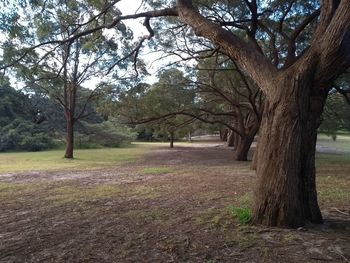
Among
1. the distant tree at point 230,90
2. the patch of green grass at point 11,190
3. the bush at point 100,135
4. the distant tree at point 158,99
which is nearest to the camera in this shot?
the patch of green grass at point 11,190

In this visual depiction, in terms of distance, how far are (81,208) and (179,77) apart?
13782mm

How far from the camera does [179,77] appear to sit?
19750 millimetres

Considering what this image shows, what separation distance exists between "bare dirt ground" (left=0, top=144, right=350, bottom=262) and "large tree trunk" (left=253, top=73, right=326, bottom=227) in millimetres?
276

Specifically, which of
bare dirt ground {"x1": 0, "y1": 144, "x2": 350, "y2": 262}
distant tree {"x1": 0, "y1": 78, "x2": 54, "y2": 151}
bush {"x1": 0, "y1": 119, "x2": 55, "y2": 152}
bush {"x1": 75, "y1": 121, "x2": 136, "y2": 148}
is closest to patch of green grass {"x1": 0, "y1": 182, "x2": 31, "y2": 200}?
bare dirt ground {"x1": 0, "y1": 144, "x2": 350, "y2": 262}

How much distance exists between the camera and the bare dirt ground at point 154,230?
4.11m

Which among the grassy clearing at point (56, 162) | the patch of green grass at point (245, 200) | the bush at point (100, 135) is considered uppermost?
the bush at point (100, 135)

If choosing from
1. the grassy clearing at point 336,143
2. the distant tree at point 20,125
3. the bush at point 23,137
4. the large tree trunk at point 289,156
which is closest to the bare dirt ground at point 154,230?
the large tree trunk at point 289,156

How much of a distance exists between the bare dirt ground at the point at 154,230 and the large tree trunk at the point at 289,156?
28 centimetres

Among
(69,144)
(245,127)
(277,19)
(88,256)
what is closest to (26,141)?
(69,144)

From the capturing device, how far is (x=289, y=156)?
16.2 feet

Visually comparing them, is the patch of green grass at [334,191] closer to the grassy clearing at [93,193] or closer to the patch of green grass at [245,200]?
the patch of green grass at [245,200]

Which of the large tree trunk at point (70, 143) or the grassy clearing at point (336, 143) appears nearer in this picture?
the large tree trunk at point (70, 143)

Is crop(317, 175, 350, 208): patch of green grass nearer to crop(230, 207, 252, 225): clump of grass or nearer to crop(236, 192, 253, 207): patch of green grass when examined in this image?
crop(236, 192, 253, 207): patch of green grass

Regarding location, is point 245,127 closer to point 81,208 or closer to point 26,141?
point 81,208
